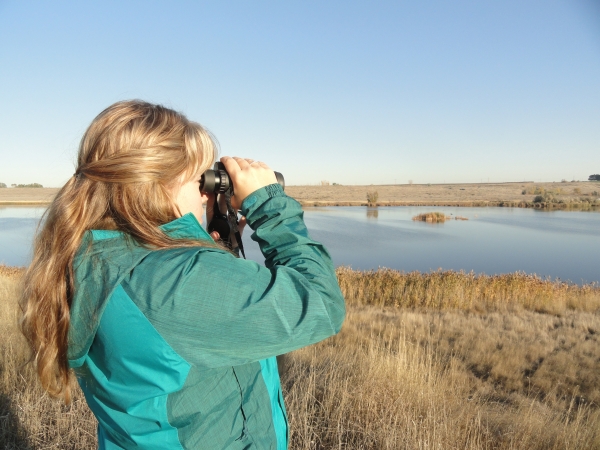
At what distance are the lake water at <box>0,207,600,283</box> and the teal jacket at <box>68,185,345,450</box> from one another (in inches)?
439

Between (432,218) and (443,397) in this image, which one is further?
(432,218)

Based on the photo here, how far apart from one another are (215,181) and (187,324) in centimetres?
42

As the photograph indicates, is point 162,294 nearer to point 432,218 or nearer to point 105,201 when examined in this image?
point 105,201

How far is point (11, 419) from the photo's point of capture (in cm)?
248

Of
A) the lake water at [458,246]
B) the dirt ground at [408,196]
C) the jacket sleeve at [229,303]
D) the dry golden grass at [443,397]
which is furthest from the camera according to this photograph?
the dirt ground at [408,196]

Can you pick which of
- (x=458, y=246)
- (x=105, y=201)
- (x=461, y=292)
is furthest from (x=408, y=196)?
(x=105, y=201)

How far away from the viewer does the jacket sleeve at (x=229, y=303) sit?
67 centimetres

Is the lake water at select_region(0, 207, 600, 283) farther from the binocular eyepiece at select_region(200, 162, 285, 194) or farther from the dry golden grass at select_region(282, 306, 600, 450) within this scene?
the binocular eyepiece at select_region(200, 162, 285, 194)

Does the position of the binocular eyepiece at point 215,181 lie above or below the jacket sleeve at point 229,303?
above

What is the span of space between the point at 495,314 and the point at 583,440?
5639mm

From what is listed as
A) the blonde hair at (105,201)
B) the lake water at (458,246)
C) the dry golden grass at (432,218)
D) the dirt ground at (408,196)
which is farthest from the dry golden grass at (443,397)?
the dirt ground at (408,196)

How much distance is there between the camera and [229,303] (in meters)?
0.68

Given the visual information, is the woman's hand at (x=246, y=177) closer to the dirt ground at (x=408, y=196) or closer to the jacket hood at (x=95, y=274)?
the jacket hood at (x=95, y=274)

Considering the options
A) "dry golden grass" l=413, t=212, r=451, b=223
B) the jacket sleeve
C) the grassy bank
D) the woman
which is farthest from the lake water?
the jacket sleeve
